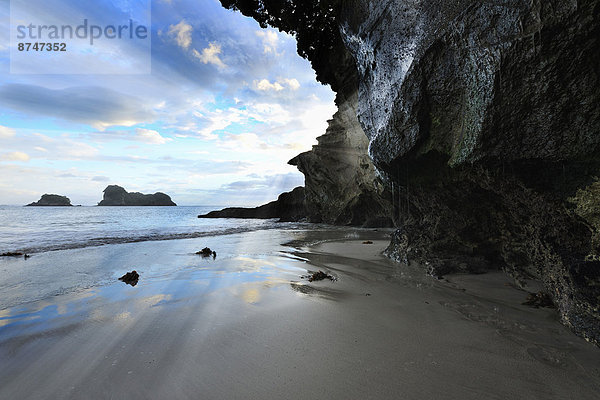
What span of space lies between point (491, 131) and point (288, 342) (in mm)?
3633

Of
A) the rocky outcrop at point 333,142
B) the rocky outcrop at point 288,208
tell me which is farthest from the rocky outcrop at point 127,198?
the rocky outcrop at point 333,142

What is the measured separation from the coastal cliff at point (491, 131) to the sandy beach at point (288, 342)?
28.5 inches

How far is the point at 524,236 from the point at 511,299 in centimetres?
95

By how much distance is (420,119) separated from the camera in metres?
4.86

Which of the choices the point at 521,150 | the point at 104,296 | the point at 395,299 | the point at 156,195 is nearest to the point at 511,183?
the point at 521,150

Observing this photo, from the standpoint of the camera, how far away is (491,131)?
3580 mm

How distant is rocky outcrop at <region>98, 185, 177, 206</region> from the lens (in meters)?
134

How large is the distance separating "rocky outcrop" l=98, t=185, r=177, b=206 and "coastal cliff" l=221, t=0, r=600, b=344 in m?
155

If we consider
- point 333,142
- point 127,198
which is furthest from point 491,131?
point 127,198

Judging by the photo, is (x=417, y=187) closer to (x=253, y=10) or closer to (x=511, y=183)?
(x=511, y=183)

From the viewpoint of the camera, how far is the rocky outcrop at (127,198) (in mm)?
134000

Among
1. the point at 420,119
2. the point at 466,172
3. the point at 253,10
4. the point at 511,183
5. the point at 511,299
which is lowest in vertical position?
the point at 511,299

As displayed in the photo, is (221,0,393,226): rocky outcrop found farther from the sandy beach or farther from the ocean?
the ocean

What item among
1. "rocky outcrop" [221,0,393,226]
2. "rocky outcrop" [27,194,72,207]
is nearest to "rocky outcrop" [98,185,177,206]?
"rocky outcrop" [27,194,72,207]
